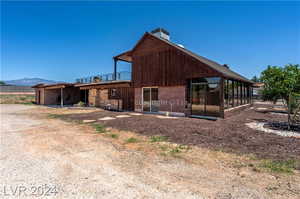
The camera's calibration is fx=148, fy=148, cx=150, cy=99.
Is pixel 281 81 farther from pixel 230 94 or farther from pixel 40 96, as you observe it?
pixel 40 96

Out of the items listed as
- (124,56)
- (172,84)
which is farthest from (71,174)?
(124,56)

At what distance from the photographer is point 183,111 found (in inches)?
424

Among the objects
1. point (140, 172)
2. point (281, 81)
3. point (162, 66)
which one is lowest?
point (140, 172)

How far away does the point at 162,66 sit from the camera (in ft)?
38.8

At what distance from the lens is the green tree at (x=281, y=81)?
9250 millimetres

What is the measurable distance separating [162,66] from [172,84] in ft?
5.77

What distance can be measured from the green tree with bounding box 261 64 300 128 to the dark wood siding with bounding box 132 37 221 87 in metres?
4.89

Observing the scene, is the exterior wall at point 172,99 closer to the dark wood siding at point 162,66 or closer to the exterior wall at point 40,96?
the dark wood siding at point 162,66

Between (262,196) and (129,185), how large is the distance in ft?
7.01

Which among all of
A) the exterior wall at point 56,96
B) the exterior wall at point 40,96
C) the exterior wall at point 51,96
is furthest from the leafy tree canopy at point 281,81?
the exterior wall at point 40,96

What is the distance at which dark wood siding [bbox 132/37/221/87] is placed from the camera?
33.3ft

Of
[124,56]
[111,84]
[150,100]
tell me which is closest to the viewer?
[150,100]

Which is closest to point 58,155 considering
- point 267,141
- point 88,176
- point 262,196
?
point 88,176

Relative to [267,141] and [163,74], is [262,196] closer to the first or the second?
[267,141]
